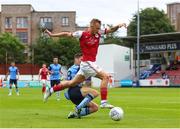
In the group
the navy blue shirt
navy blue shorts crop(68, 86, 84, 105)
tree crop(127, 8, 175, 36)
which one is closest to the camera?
navy blue shorts crop(68, 86, 84, 105)

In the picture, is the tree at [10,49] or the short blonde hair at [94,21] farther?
the tree at [10,49]

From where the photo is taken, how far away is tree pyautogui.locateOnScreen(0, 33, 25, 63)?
320ft

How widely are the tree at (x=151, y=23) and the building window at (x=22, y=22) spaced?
24349mm

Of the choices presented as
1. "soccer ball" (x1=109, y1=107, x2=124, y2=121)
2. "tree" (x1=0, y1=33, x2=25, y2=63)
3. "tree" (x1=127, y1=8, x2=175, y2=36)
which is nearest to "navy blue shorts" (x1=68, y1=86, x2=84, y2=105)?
"soccer ball" (x1=109, y1=107, x2=124, y2=121)

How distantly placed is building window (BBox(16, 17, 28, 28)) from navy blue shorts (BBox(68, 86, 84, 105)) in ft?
350

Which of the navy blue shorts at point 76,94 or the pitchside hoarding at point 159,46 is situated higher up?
the pitchside hoarding at point 159,46

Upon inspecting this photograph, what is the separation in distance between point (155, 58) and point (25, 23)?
47196 millimetres

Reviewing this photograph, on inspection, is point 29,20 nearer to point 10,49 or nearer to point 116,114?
point 10,49

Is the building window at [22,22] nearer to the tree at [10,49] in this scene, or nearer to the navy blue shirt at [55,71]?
the tree at [10,49]

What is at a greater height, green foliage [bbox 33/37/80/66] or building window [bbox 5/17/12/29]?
building window [bbox 5/17/12/29]

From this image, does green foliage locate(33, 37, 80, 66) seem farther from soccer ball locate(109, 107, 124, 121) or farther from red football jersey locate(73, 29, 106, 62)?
soccer ball locate(109, 107, 124, 121)

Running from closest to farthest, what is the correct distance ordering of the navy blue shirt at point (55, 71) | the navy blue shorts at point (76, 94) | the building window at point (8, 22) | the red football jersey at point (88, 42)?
the red football jersey at point (88, 42), the navy blue shorts at point (76, 94), the navy blue shirt at point (55, 71), the building window at point (8, 22)

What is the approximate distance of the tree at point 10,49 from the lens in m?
97.7

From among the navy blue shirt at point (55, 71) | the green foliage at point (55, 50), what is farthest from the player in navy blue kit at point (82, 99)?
the green foliage at point (55, 50)
